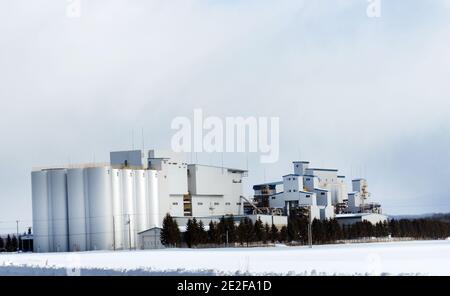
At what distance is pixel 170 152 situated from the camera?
41.8 metres

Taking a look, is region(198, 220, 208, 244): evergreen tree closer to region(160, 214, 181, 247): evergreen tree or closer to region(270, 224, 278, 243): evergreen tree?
region(160, 214, 181, 247): evergreen tree

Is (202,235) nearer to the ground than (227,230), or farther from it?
nearer to the ground

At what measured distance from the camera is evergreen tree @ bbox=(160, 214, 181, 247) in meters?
37.3

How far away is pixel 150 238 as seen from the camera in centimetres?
3781

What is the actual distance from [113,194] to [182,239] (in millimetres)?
3938

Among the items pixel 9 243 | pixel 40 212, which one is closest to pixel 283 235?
pixel 40 212

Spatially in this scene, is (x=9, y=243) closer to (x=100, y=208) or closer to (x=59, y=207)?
(x=59, y=207)

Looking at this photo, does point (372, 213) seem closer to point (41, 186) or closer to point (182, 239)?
point (182, 239)

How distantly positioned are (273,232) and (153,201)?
21.2 feet

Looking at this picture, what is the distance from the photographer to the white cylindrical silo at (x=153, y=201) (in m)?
39.8

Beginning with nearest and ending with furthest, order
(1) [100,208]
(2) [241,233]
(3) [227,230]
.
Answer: (1) [100,208] < (3) [227,230] < (2) [241,233]

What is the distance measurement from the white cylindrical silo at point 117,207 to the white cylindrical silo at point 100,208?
23 cm

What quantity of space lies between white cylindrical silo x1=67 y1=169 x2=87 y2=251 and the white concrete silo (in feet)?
11.4

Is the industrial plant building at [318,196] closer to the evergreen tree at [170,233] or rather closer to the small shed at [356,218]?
the small shed at [356,218]
